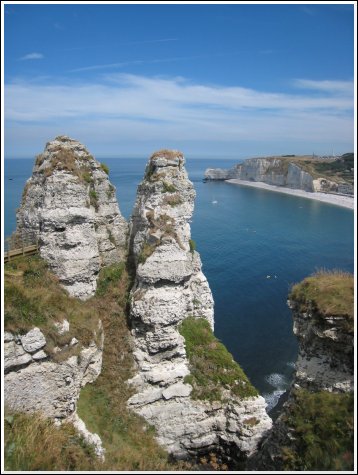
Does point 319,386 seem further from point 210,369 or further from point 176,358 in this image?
point 176,358

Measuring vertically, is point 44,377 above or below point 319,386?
above

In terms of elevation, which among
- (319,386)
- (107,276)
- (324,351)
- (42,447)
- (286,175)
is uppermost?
(286,175)

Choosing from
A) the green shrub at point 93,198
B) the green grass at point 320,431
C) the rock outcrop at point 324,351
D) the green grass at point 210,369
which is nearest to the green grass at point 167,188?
the green shrub at point 93,198

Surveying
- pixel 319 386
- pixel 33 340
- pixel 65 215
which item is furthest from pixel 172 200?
pixel 319 386

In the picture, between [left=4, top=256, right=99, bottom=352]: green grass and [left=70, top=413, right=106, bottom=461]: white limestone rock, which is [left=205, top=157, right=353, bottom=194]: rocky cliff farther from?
[left=70, top=413, right=106, bottom=461]: white limestone rock

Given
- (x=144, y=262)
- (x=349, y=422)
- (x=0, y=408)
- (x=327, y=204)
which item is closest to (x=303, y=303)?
(x=349, y=422)

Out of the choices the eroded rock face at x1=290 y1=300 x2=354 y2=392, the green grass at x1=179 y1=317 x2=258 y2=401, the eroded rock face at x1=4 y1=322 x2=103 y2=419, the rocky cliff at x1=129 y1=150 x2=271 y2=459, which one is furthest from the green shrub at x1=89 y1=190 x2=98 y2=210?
the eroded rock face at x1=290 y1=300 x2=354 y2=392

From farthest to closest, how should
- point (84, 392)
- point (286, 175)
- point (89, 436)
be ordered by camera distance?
point (286, 175)
point (84, 392)
point (89, 436)
